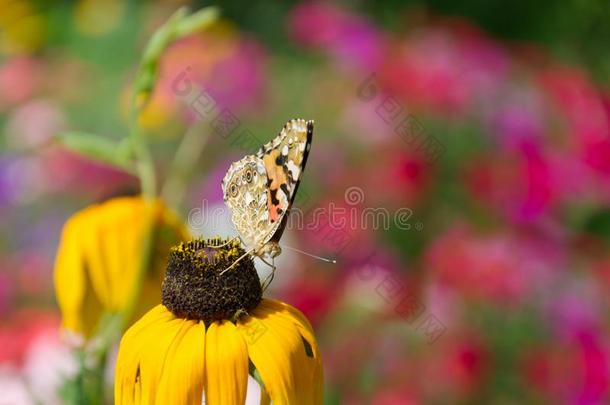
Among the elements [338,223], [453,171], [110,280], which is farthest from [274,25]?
[110,280]

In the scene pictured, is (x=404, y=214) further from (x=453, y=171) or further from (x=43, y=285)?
(x=43, y=285)

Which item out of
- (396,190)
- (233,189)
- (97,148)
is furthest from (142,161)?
(396,190)

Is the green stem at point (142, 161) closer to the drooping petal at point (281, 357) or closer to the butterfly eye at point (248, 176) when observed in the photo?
the butterfly eye at point (248, 176)

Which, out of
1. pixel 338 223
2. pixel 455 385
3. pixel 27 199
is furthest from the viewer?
pixel 27 199

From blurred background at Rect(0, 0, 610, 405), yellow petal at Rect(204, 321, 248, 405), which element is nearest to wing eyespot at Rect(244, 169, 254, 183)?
yellow petal at Rect(204, 321, 248, 405)

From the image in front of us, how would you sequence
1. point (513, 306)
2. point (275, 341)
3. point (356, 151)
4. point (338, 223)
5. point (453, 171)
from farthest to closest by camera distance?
point (356, 151) < point (453, 171) < point (338, 223) < point (513, 306) < point (275, 341)

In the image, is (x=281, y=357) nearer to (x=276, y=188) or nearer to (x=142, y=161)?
(x=276, y=188)

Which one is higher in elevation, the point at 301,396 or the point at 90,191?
the point at 301,396

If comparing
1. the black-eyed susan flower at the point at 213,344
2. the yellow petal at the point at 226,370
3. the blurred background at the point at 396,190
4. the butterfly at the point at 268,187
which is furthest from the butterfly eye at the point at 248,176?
the blurred background at the point at 396,190
